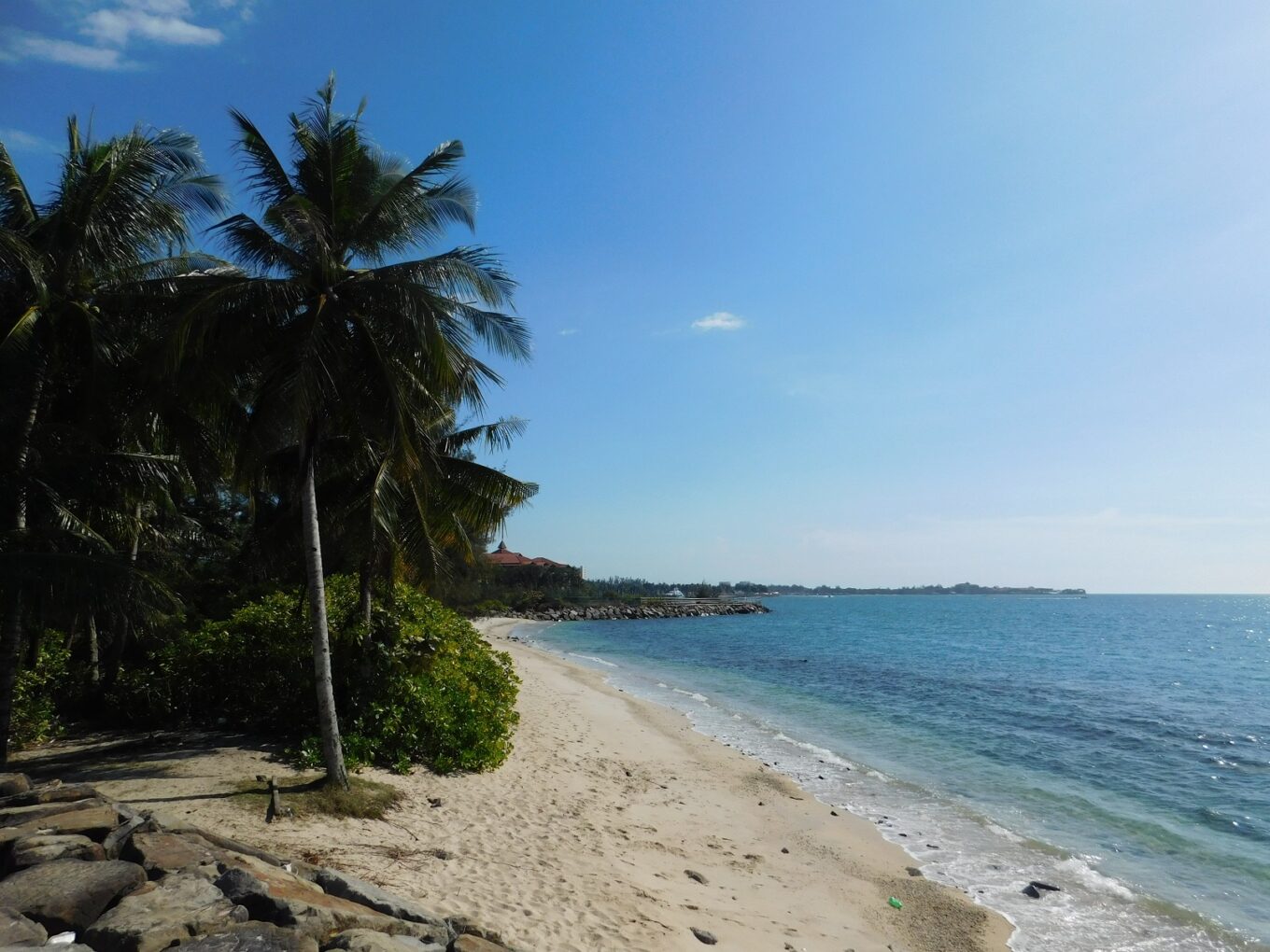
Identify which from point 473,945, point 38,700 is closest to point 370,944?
point 473,945

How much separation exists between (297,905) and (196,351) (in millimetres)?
6490

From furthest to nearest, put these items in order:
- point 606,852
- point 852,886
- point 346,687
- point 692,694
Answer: point 692,694 → point 346,687 → point 852,886 → point 606,852

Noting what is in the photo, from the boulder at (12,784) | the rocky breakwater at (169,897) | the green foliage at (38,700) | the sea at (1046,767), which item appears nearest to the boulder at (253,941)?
the rocky breakwater at (169,897)

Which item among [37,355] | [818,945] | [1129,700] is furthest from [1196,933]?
[1129,700]

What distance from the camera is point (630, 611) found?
95.3 metres

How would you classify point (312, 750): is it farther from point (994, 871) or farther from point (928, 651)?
point (928, 651)

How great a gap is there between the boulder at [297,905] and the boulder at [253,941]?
161mm

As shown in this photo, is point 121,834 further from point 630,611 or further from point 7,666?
point 630,611

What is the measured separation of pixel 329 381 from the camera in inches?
353

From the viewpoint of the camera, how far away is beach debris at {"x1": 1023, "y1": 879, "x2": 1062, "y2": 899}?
9227 mm

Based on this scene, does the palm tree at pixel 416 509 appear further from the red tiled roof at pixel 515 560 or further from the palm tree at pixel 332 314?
the red tiled roof at pixel 515 560

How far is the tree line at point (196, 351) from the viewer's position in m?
8.45

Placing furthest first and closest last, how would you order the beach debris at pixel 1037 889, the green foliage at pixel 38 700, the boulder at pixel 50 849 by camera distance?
1. the green foliage at pixel 38 700
2. the beach debris at pixel 1037 889
3. the boulder at pixel 50 849

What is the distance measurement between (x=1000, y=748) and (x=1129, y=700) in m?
11.3
